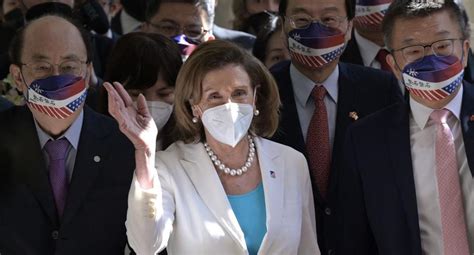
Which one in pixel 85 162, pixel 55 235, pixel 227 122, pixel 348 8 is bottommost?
pixel 55 235

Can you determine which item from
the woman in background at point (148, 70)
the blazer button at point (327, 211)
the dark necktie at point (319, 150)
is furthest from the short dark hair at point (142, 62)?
the blazer button at point (327, 211)

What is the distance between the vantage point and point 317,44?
478 centimetres

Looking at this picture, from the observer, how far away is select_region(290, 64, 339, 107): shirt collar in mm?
4797

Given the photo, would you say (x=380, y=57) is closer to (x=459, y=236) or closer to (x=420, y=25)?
(x=420, y=25)

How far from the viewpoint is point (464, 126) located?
415 cm

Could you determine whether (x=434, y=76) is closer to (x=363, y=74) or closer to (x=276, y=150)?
(x=276, y=150)

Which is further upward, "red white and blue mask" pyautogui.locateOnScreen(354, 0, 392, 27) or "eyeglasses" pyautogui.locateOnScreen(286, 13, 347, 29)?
"eyeglasses" pyautogui.locateOnScreen(286, 13, 347, 29)

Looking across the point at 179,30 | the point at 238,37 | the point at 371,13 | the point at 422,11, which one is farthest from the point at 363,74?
the point at 238,37

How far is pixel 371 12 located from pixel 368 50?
22cm

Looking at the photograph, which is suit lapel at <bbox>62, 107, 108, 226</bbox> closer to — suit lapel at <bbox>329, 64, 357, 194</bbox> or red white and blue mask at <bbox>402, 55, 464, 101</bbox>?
suit lapel at <bbox>329, 64, 357, 194</bbox>

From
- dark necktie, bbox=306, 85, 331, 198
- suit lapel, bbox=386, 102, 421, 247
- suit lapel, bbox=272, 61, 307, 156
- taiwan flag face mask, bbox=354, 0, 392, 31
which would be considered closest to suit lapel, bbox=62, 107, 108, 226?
suit lapel, bbox=272, 61, 307, 156

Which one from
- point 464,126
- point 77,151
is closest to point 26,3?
point 77,151

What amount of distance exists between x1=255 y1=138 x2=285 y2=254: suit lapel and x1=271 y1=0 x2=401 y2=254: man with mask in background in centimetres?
46

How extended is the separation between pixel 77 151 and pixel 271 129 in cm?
78
